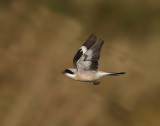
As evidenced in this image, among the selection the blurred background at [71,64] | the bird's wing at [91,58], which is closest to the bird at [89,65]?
the bird's wing at [91,58]

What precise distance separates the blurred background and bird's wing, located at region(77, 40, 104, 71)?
2681mm

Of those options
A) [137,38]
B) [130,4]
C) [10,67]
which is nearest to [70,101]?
[10,67]

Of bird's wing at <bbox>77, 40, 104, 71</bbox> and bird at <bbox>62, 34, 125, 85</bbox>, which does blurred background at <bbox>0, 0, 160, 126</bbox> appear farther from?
bird's wing at <bbox>77, 40, 104, 71</bbox>

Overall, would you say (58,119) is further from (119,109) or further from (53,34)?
(53,34)

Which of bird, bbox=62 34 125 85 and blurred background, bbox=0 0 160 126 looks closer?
bird, bbox=62 34 125 85

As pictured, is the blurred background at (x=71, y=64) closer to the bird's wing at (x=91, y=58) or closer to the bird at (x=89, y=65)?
the bird at (x=89, y=65)

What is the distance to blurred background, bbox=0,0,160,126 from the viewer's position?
11789 millimetres

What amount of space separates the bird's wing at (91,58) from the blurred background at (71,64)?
2681 mm

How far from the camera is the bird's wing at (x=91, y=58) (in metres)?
8.89

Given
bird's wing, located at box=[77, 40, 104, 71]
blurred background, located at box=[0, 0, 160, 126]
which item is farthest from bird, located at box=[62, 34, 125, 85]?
blurred background, located at box=[0, 0, 160, 126]

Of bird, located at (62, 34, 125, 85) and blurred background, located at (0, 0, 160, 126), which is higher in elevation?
blurred background, located at (0, 0, 160, 126)

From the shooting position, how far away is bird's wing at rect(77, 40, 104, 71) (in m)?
8.89

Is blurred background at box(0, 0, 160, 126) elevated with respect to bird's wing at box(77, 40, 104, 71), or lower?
elevated

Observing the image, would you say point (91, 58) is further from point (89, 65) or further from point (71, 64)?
point (71, 64)
